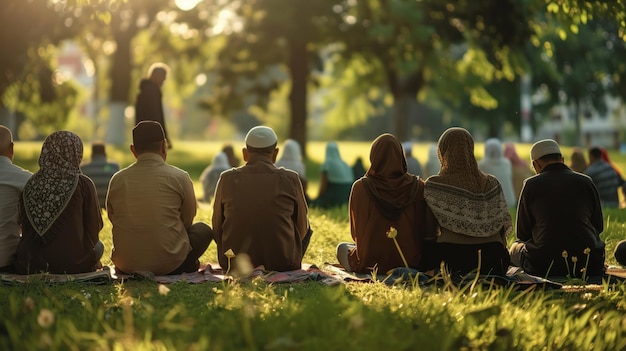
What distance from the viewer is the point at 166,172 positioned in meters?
8.73

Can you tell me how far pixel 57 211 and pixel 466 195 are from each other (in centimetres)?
325

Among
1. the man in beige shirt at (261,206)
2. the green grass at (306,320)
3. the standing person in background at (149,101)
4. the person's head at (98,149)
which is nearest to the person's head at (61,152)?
the green grass at (306,320)

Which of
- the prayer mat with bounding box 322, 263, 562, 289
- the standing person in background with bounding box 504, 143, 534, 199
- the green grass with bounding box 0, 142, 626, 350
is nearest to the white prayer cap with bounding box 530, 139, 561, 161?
the prayer mat with bounding box 322, 263, 562, 289

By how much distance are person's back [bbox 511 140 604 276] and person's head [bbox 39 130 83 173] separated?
3.72m

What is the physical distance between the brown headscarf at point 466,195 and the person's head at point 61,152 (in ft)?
9.63

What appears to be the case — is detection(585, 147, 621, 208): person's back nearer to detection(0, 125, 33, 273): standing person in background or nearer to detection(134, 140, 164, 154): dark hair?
detection(134, 140, 164, 154): dark hair

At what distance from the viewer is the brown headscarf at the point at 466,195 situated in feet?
27.3

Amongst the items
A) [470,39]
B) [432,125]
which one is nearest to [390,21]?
[470,39]

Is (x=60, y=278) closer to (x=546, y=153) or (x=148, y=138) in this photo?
(x=148, y=138)

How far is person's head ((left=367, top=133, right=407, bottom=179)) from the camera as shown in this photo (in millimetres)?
8539

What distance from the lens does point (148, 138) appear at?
8664 mm

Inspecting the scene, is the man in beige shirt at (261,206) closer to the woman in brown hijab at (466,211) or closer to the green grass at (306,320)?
the green grass at (306,320)

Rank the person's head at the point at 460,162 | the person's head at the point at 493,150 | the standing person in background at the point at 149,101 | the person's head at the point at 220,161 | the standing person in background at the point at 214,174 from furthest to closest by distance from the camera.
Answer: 1. the person's head at the point at 220,161
2. the standing person in background at the point at 214,174
3. the person's head at the point at 493,150
4. the standing person in background at the point at 149,101
5. the person's head at the point at 460,162

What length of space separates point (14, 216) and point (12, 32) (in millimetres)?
22522
